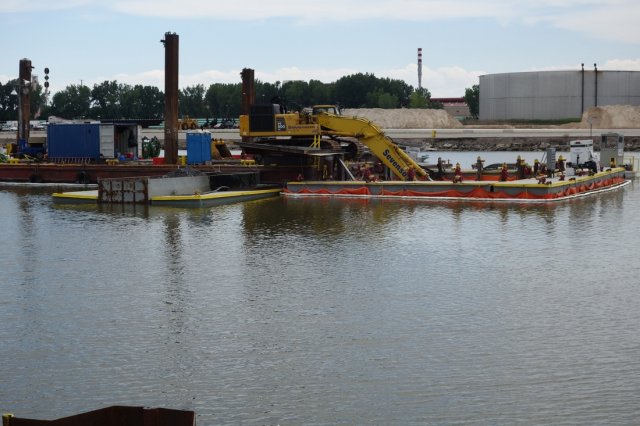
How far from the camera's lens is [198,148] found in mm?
46219

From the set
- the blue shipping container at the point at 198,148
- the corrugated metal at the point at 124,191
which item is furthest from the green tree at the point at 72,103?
the corrugated metal at the point at 124,191

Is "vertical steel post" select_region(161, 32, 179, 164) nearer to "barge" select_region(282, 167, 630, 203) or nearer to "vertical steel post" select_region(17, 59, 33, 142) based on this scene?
"barge" select_region(282, 167, 630, 203)

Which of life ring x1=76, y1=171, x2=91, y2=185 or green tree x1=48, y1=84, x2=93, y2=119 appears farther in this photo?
green tree x1=48, y1=84, x2=93, y2=119

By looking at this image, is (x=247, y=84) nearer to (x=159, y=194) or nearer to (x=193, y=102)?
(x=159, y=194)

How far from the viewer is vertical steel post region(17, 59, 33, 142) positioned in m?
56.7

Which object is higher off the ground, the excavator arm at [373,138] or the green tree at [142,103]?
the green tree at [142,103]

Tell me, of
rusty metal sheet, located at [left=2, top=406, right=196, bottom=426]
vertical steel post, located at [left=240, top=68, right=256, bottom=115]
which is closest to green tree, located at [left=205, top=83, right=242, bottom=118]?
vertical steel post, located at [left=240, top=68, right=256, bottom=115]

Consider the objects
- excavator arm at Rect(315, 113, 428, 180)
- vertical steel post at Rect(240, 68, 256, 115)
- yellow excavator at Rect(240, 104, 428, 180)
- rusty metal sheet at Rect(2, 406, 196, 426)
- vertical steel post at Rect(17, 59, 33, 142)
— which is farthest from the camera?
vertical steel post at Rect(17, 59, 33, 142)

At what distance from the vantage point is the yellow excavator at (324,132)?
43156mm

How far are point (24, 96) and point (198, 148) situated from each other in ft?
54.1

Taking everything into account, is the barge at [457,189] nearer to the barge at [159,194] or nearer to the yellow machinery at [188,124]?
the barge at [159,194]

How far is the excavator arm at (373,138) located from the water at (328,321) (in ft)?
35.8

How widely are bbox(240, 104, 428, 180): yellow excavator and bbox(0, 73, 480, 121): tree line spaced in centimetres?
11706

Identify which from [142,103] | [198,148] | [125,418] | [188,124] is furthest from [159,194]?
[142,103]
